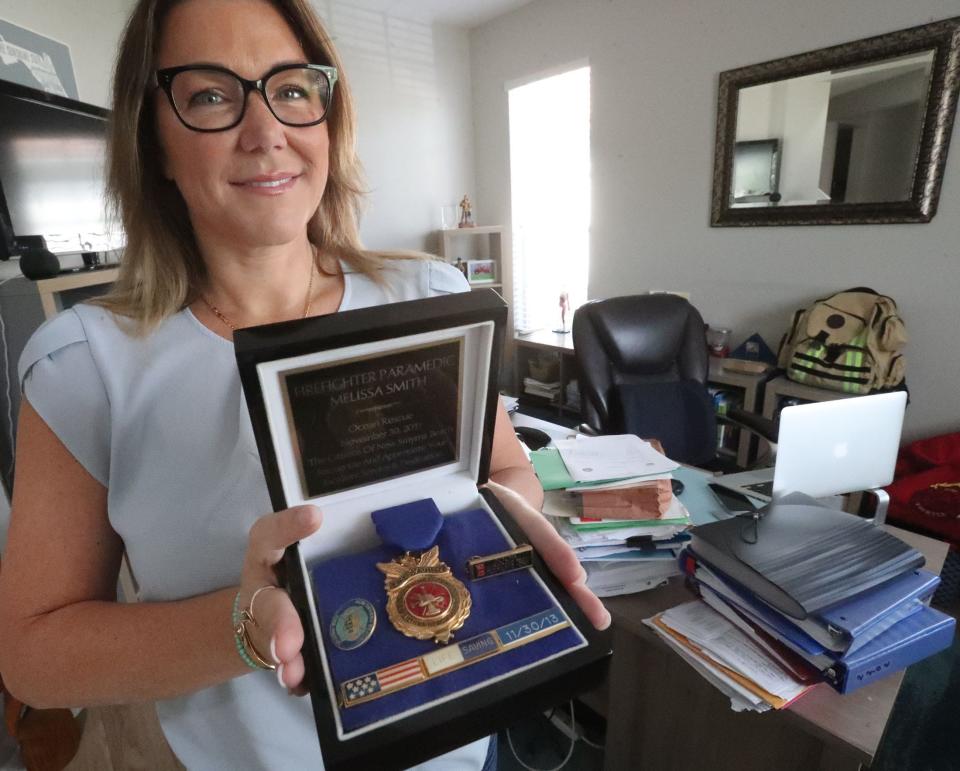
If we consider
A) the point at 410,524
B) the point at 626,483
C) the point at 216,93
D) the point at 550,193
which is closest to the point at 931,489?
the point at 626,483

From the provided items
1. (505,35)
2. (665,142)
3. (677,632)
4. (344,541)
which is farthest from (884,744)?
(505,35)

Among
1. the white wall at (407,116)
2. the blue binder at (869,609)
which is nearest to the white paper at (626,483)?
the blue binder at (869,609)

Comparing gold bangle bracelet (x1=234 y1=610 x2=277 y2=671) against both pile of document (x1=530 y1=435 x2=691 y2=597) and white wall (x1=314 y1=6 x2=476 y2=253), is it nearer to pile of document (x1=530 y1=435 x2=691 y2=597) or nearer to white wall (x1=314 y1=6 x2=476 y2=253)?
pile of document (x1=530 y1=435 x2=691 y2=597)

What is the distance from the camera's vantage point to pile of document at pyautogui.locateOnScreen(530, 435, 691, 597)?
1044mm

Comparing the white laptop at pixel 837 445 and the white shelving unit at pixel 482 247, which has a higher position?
the white shelving unit at pixel 482 247

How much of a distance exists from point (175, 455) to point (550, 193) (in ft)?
11.8

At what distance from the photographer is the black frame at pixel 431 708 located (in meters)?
0.37

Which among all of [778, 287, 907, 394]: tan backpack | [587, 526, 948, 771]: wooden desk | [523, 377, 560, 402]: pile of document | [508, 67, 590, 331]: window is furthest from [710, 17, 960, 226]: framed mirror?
[587, 526, 948, 771]: wooden desk

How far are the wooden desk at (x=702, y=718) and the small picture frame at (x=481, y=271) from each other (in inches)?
116

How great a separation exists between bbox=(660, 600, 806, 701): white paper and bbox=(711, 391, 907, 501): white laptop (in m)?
0.34

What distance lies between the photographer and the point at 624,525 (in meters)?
1.05

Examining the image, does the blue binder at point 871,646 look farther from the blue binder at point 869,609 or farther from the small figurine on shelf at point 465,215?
the small figurine on shelf at point 465,215

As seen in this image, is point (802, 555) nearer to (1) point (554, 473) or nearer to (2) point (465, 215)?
(1) point (554, 473)

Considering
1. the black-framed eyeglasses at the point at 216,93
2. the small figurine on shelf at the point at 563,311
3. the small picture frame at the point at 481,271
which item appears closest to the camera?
the black-framed eyeglasses at the point at 216,93
